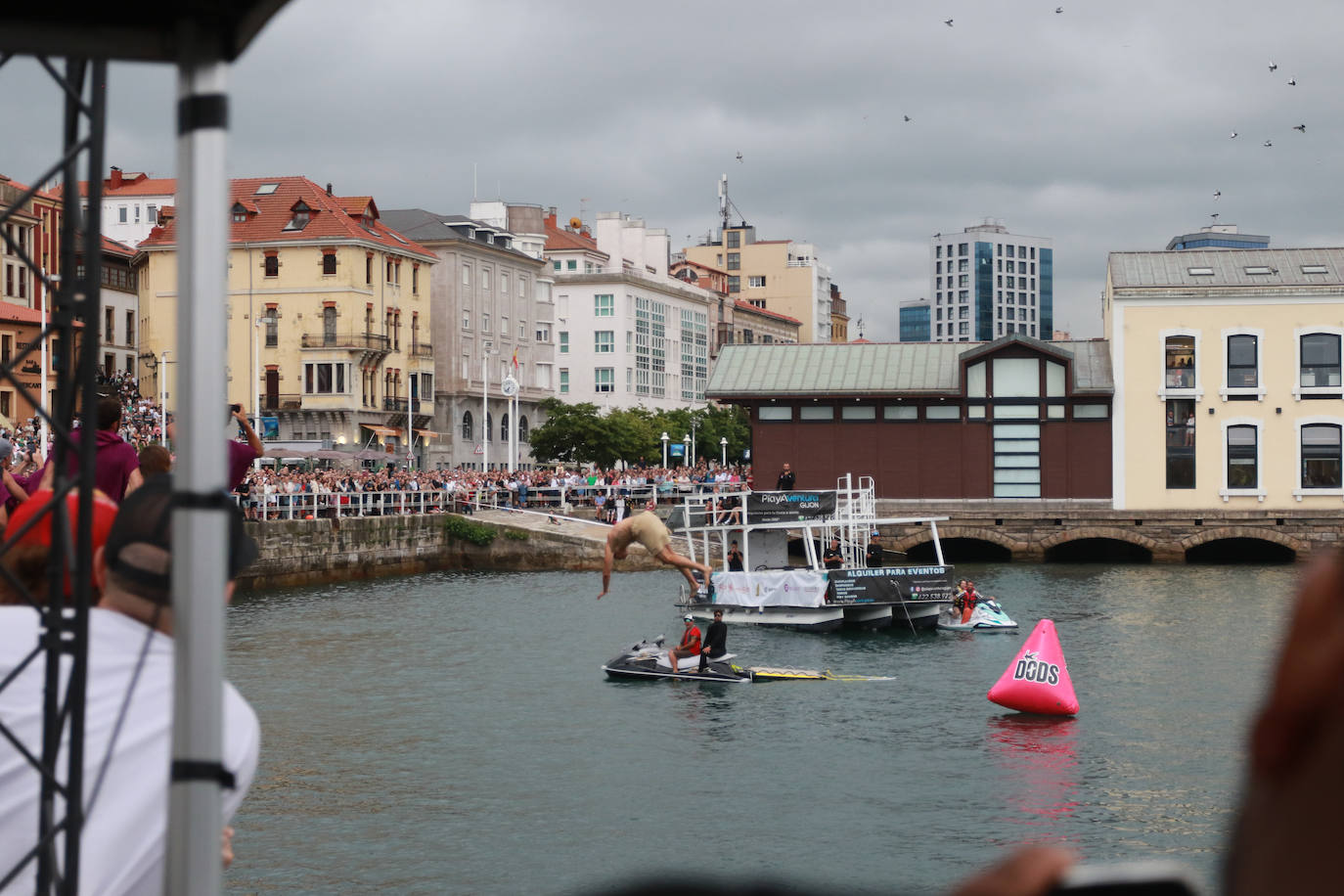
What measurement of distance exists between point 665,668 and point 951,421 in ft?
113

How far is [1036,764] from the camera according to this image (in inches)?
898

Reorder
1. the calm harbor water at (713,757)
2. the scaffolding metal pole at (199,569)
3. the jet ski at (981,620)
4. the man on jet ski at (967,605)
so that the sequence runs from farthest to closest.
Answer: the man on jet ski at (967,605) → the jet ski at (981,620) → the calm harbor water at (713,757) → the scaffolding metal pole at (199,569)

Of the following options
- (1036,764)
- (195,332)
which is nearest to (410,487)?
(1036,764)

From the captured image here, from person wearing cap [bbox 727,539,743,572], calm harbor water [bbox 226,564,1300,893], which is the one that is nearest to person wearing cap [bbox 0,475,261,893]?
calm harbor water [bbox 226,564,1300,893]

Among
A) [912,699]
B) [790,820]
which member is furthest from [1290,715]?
[912,699]

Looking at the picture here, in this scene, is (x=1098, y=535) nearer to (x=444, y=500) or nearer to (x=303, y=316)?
(x=444, y=500)

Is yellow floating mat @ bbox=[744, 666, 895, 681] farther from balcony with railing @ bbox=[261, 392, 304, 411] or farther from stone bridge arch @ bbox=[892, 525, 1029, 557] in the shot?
balcony with railing @ bbox=[261, 392, 304, 411]

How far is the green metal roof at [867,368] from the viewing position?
2479 inches

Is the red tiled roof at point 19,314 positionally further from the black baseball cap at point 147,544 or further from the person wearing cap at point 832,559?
the black baseball cap at point 147,544

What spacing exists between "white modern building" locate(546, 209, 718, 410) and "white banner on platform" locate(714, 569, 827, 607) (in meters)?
80.4

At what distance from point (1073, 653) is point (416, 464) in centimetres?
6402

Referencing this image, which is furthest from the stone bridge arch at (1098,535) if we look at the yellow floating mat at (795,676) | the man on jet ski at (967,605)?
the yellow floating mat at (795,676)

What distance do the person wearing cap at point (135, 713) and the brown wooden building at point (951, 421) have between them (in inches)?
2337

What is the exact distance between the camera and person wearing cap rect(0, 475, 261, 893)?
3721 millimetres
